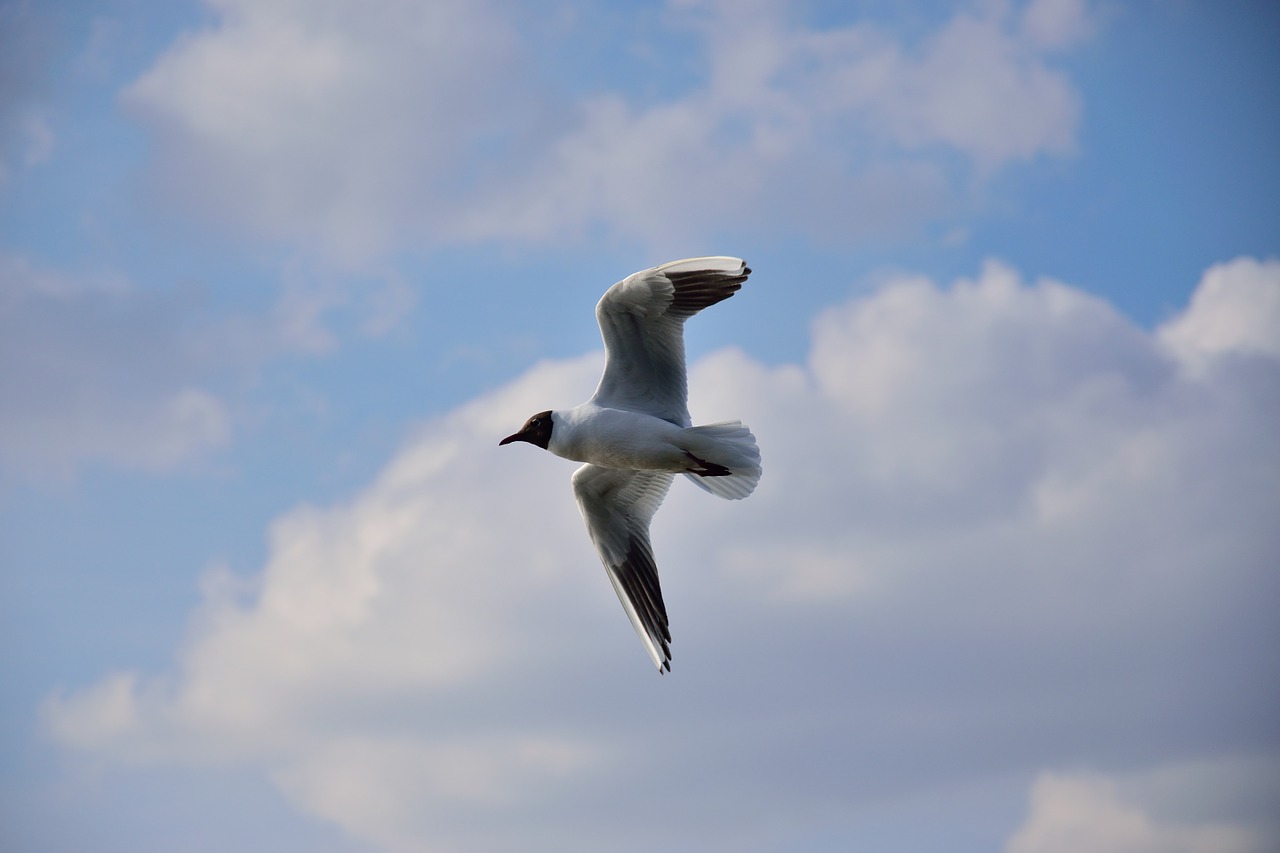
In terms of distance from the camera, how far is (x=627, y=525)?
16.9 m

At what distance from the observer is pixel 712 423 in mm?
15148

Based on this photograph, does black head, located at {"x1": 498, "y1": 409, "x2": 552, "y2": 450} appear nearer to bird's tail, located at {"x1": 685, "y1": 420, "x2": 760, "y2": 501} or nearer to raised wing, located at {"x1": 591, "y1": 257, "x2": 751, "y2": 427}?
raised wing, located at {"x1": 591, "y1": 257, "x2": 751, "y2": 427}

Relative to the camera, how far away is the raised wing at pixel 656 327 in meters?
14.7

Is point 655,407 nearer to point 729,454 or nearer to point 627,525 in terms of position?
point 729,454

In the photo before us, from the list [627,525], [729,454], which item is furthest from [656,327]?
[627,525]

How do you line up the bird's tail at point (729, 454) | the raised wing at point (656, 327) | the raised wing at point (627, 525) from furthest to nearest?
the raised wing at point (627, 525)
the bird's tail at point (729, 454)
the raised wing at point (656, 327)

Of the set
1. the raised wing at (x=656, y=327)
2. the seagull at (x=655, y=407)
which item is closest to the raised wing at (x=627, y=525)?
the seagull at (x=655, y=407)

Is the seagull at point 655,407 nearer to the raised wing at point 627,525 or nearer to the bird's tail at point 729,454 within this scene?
the bird's tail at point 729,454

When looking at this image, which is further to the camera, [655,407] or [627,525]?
[627,525]

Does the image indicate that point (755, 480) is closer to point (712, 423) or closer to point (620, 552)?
point (712, 423)

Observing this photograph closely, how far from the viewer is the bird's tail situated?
15.2 meters

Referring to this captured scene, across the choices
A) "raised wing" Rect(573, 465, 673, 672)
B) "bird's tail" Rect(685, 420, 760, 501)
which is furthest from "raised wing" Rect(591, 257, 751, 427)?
"raised wing" Rect(573, 465, 673, 672)

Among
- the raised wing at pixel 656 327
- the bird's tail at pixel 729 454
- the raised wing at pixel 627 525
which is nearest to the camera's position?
the raised wing at pixel 656 327

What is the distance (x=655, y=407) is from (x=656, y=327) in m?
0.90
